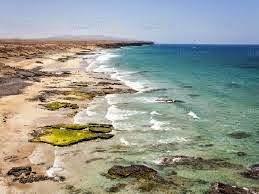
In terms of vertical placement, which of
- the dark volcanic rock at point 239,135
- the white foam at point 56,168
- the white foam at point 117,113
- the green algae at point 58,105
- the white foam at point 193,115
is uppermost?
the green algae at point 58,105

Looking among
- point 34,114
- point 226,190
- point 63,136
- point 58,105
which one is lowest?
point 226,190

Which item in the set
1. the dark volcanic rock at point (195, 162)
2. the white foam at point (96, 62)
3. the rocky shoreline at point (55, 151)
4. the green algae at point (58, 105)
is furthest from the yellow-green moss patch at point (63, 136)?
the white foam at point (96, 62)

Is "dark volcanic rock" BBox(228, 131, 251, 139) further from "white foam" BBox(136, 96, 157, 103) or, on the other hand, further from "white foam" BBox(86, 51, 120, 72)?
"white foam" BBox(86, 51, 120, 72)

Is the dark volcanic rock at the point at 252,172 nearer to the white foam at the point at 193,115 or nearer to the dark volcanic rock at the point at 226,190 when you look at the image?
the dark volcanic rock at the point at 226,190

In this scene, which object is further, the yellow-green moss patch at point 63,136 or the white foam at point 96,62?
the white foam at point 96,62

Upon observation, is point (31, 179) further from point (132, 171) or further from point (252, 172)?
point (252, 172)

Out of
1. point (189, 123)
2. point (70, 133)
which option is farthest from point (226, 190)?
point (189, 123)
